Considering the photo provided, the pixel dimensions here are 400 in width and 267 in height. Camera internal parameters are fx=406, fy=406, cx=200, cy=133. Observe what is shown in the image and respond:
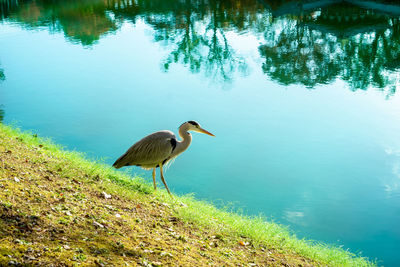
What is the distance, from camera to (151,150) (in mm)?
7750

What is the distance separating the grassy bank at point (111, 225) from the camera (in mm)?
4561

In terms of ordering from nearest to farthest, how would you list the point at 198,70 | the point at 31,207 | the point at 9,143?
1. the point at 31,207
2. the point at 9,143
3. the point at 198,70

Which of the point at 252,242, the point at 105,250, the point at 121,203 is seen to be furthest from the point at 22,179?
the point at 252,242

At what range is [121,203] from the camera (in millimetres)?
6828

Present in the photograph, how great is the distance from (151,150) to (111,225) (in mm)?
2384

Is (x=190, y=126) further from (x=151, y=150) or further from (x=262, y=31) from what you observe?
(x=262, y=31)

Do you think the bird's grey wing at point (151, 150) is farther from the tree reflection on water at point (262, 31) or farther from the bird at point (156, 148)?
the tree reflection on water at point (262, 31)

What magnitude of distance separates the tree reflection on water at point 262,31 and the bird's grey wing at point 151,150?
12.5 metres

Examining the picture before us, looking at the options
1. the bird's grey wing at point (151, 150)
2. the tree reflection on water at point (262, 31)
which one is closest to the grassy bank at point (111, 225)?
the bird's grey wing at point (151, 150)

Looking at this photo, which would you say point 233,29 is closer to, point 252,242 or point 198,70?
point 198,70

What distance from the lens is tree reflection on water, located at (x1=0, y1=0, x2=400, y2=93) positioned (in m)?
21.1

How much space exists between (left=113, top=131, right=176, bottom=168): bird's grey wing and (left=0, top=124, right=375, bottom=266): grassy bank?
545 mm

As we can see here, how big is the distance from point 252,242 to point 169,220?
4.74ft

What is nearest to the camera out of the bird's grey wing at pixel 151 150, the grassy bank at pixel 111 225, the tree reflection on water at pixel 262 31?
the grassy bank at pixel 111 225
